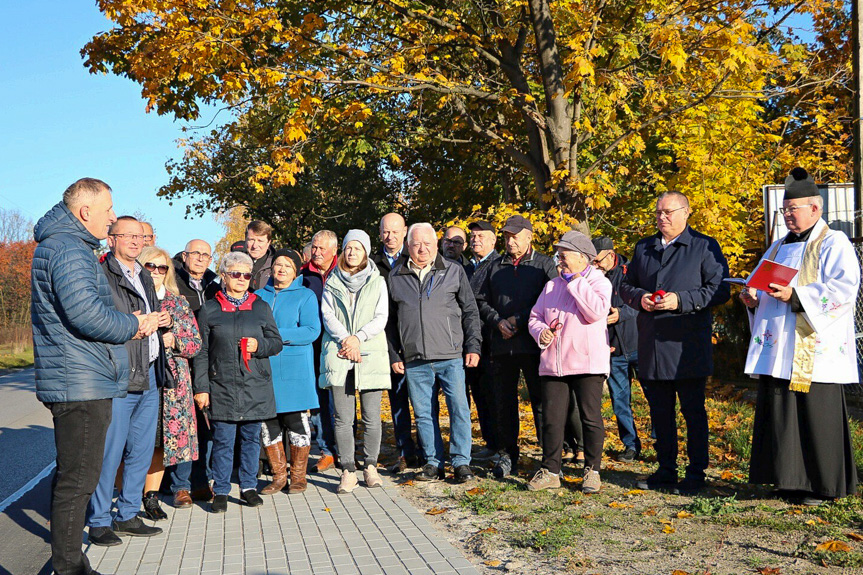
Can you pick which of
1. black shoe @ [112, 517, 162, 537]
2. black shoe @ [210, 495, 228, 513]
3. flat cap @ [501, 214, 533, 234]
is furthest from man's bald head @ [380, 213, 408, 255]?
black shoe @ [112, 517, 162, 537]

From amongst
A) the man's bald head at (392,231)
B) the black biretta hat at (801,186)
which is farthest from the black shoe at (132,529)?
the black biretta hat at (801,186)

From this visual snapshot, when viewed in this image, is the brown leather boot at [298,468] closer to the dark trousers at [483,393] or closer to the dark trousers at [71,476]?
the dark trousers at [483,393]

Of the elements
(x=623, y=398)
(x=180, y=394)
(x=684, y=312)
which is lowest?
(x=623, y=398)

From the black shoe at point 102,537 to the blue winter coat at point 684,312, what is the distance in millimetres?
4082

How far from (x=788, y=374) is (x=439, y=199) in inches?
639

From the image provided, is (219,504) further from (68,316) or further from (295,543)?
(68,316)

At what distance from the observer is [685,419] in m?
6.61

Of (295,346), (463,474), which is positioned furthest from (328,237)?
(463,474)

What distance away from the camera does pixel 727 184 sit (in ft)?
49.1

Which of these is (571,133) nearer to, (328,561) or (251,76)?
(251,76)

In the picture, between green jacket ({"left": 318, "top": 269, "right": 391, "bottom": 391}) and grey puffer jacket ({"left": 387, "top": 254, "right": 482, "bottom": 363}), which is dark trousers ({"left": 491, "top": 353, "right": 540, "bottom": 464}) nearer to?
grey puffer jacket ({"left": 387, "top": 254, "right": 482, "bottom": 363})

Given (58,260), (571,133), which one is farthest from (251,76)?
(58,260)

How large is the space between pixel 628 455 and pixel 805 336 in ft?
8.34

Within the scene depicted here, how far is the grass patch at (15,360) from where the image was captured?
92.0 ft
